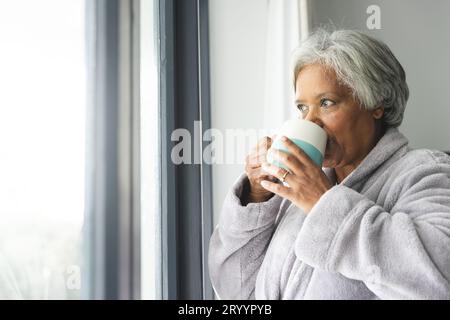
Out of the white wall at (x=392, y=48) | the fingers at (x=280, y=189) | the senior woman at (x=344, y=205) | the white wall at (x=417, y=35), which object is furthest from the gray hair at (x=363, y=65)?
the white wall at (x=417, y=35)

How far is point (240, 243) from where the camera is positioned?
923mm

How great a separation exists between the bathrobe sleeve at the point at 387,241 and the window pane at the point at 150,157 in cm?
38

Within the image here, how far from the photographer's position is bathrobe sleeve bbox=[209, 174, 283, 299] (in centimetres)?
90

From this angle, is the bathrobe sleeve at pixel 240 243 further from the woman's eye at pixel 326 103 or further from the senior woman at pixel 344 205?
the woman's eye at pixel 326 103

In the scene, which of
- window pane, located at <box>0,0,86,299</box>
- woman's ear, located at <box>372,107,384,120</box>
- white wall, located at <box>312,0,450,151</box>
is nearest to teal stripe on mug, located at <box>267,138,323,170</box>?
woman's ear, located at <box>372,107,384,120</box>

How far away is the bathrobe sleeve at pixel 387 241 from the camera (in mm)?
639

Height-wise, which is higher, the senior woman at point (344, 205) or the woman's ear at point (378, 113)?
the woman's ear at point (378, 113)
